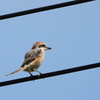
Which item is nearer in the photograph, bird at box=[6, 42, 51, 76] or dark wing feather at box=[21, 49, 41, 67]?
bird at box=[6, 42, 51, 76]

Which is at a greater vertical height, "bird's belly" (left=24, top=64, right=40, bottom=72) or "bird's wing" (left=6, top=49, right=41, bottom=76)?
"bird's wing" (left=6, top=49, right=41, bottom=76)

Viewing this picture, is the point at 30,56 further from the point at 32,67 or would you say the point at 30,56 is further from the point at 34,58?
the point at 32,67

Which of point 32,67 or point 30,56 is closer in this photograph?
point 32,67

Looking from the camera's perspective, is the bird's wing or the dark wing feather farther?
the dark wing feather

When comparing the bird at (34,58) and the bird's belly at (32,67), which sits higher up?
the bird at (34,58)

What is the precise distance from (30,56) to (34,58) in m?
0.12

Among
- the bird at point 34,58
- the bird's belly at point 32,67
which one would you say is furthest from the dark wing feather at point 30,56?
the bird's belly at point 32,67

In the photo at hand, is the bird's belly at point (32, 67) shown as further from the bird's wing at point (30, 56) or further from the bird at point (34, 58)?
the bird's wing at point (30, 56)

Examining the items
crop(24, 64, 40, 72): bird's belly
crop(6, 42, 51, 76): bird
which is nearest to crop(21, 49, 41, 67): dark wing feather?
crop(6, 42, 51, 76): bird

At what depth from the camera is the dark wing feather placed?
10.4 meters

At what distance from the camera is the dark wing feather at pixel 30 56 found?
1044 centimetres

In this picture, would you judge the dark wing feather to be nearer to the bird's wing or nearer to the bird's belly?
the bird's wing

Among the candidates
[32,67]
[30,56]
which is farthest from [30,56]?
[32,67]

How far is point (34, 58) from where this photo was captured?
35.1ft
